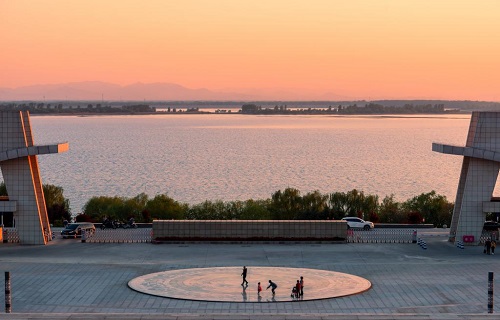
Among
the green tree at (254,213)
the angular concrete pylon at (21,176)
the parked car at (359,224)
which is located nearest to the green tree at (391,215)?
the green tree at (254,213)

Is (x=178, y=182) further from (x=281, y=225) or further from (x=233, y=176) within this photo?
(x=281, y=225)

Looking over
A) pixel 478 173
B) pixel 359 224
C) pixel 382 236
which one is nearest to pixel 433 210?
pixel 359 224

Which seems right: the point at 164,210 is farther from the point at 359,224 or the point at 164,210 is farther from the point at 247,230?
the point at 247,230

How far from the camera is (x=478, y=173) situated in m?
74.1

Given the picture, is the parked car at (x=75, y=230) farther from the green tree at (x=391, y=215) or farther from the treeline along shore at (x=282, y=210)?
the green tree at (x=391, y=215)

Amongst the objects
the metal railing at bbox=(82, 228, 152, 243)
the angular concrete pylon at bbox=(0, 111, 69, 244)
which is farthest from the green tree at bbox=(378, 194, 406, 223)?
the angular concrete pylon at bbox=(0, 111, 69, 244)

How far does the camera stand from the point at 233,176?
7534 inches

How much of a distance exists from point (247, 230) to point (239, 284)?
1734 centimetres

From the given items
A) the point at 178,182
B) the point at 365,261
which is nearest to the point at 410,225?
the point at 365,261

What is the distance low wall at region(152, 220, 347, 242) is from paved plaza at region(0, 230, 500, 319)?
1181 millimetres

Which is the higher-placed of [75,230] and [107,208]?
[75,230]

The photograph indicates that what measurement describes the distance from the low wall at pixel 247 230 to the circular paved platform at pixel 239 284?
1168 centimetres

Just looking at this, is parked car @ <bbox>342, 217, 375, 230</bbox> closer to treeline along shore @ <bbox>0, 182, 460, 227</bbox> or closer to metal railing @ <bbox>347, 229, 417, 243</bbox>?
metal railing @ <bbox>347, 229, 417, 243</bbox>

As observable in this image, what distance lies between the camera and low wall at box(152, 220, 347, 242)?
245 ft
